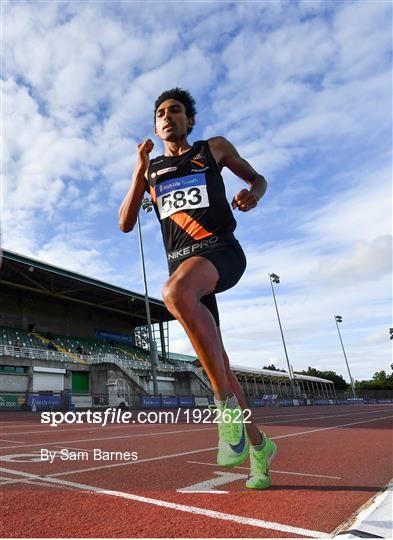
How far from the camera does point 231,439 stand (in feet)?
7.60

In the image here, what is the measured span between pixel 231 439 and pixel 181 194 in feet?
4.74

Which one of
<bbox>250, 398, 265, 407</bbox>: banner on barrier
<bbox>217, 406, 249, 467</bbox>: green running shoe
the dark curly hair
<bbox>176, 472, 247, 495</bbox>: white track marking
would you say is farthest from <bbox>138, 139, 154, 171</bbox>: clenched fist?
<bbox>250, 398, 265, 407</bbox>: banner on barrier

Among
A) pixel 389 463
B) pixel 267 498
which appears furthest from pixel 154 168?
pixel 389 463

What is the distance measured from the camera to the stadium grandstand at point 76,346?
28656 mm

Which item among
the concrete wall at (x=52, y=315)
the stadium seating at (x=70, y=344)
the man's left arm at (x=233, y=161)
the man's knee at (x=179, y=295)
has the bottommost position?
the man's knee at (x=179, y=295)

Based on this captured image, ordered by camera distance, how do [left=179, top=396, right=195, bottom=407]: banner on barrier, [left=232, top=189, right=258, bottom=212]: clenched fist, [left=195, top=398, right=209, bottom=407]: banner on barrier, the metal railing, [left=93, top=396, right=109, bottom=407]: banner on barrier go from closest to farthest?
[left=232, top=189, right=258, bottom=212]: clenched fist < [left=93, top=396, right=109, bottom=407]: banner on barrier < [left=179, top=396, right=195, bottom=407]: banner on barrier < [left=195, top=398, right=209, bottom=407]: banner on barrier < the metal railing

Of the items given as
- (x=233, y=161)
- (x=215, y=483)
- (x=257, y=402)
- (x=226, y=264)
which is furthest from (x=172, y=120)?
(x=257, y=402)

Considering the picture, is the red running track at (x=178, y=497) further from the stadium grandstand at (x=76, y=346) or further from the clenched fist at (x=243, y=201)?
the stadium grandstand at (x=76, y=346)

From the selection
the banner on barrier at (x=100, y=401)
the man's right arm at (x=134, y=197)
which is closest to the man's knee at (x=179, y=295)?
the man's right arm at (x=134, y=197)

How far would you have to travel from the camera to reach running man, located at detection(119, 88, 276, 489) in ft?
7.66

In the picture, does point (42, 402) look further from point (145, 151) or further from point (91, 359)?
point (145, 151)

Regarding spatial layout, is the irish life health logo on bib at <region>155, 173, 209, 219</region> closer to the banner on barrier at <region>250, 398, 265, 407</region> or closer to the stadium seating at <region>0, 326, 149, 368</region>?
the stadium seating at <region>0, 326, 149, 368</region>

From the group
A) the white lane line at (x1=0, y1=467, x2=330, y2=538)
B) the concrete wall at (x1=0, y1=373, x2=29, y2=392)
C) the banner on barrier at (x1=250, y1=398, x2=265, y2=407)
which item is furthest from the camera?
the banner on barrier at (x1=250, y1=398, x2=265, y2=407)

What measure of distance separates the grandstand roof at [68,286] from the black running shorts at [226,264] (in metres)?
29.4
